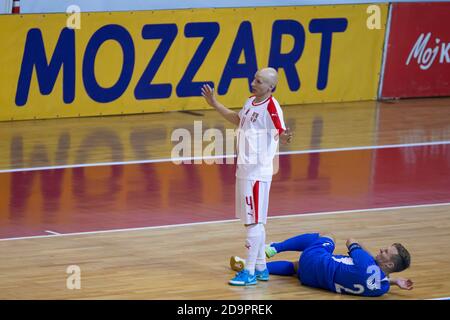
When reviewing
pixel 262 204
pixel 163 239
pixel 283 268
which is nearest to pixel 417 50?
pixel 163 239

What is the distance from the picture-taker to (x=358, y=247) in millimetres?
9570

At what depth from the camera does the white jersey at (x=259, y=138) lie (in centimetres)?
966

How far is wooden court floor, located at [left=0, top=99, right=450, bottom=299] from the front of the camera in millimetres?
9594

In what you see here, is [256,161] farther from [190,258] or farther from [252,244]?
[190,258]

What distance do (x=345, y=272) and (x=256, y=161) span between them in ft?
3.97

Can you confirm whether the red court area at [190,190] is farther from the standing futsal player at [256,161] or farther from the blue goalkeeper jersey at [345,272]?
the blue goalkeeper jersey at [345,272]

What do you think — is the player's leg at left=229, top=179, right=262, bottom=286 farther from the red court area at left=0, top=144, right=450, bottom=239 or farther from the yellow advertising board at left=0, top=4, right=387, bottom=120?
the yellow advertising board at left=0, top=4, right=387, bottom=120

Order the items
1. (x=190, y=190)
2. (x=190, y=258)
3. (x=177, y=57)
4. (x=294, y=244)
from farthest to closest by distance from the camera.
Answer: (x=177, y=57) < (x=190, y=190) < (x=190, y=258) < (x=294, y=244)

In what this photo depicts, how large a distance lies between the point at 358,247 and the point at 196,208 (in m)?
3.51

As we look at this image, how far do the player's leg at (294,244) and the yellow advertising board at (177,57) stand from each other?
8.32 meters

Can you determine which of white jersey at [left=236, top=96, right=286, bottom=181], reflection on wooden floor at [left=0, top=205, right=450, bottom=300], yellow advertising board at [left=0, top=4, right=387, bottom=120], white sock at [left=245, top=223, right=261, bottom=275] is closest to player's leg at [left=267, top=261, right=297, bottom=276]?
reflection on wooden floor at [left=0, top=205, right=450, bottom=300]

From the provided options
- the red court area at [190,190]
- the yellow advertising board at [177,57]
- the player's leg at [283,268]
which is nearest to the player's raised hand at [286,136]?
the player's leg at [283,268]

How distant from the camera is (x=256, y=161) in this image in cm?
967
